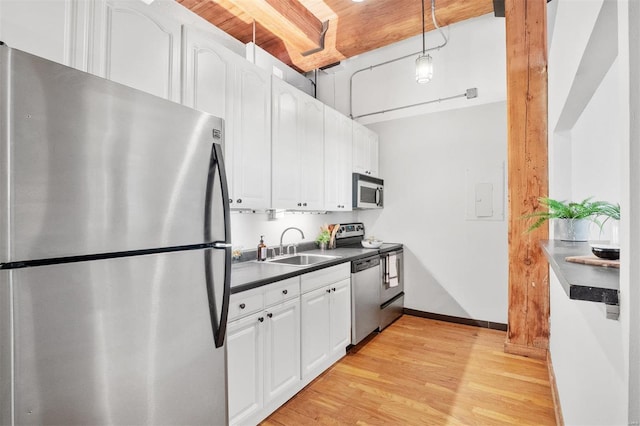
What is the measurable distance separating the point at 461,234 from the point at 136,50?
342 cm

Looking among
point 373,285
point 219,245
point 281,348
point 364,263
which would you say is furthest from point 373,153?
point 219,245

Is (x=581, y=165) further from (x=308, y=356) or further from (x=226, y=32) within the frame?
(x=226, y=32)

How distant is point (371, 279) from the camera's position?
3.26 metres

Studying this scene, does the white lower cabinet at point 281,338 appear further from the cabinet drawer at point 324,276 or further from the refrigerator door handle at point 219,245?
the refrigerator door handle at point 219,245

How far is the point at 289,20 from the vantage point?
108 inches

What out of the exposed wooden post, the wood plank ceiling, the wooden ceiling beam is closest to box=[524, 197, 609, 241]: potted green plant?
the exposed wooden post

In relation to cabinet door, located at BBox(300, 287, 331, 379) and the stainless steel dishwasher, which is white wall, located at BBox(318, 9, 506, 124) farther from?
cabinet door, located at BBox(300, 287, 331, 379)

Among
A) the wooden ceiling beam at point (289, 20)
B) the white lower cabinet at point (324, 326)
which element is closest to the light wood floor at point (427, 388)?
the white lower cabinet at point (324, 326)

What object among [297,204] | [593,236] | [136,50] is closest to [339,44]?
[297,204]

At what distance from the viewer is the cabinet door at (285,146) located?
262 centimetres

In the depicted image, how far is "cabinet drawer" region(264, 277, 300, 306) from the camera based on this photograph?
2025mm

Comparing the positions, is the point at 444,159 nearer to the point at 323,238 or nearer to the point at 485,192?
the point at 485,192

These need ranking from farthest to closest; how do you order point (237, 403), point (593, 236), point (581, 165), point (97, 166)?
point (581, 165) < point (593, 236) < point (237, 403) < point (97, 166)

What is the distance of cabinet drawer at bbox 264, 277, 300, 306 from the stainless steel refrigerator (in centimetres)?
53
